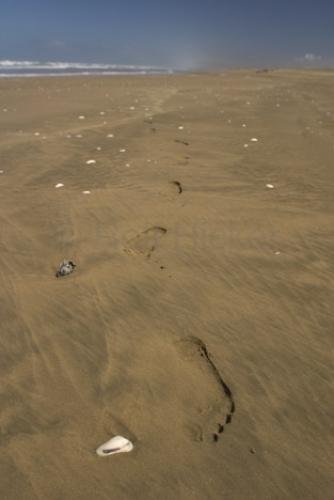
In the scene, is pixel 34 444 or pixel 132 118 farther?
pixel 132 118

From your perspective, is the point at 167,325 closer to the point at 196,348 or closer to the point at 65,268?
the point at 196,348

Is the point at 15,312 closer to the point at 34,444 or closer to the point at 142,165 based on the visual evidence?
the point at 34,444

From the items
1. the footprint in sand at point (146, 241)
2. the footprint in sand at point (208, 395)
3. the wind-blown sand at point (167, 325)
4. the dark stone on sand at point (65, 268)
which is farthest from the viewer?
the footprint in sand at point (146, 241)

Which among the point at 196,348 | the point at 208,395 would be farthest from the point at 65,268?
the point at 208,395

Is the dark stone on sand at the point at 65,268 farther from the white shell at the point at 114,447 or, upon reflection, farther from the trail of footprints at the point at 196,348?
the white shell at the point at 114,447

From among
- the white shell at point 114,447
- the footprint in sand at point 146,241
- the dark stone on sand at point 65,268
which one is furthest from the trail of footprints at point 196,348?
the dark stone on sand at point 65,268

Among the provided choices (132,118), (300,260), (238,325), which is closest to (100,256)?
(238,325)
